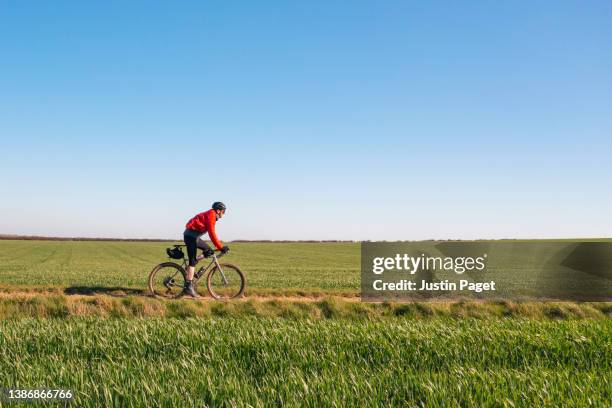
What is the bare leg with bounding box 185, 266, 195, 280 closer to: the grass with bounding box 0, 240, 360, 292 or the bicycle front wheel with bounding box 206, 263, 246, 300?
the bicycle front wheel with bounding box 206, 263, 246, 300

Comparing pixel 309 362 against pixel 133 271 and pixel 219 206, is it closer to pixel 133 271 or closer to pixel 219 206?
pixel 219 206

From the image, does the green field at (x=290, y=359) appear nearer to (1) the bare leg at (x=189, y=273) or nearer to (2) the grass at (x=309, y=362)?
(2) the grass at (x=309, y=362)

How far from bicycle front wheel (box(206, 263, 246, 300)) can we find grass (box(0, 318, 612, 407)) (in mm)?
4625

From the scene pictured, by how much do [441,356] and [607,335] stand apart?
3644 millimetres

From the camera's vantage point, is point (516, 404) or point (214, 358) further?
point (214, 358)

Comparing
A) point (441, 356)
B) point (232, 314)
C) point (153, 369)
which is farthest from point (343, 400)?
point (232, 314)

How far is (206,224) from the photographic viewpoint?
42.9 feet

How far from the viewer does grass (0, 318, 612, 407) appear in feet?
16.1

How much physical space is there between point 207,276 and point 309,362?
7935mm

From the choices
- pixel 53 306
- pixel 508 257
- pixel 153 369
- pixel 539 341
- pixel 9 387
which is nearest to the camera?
pixel 9 387

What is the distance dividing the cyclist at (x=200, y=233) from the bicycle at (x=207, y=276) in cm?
21

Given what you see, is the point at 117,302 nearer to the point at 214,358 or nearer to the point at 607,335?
the point at 214,358

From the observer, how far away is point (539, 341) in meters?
7.75

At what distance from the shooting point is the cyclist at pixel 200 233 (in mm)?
13020
